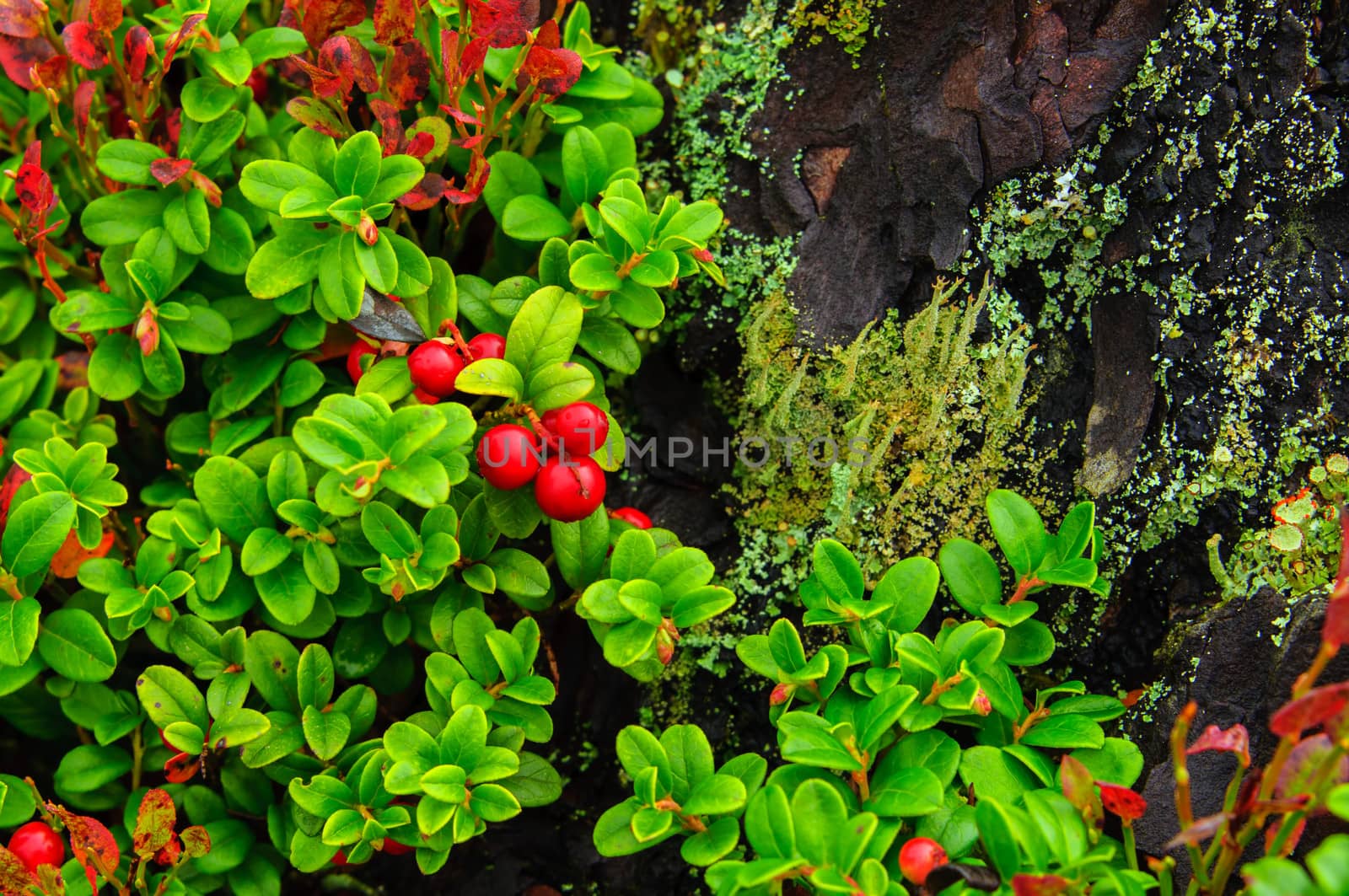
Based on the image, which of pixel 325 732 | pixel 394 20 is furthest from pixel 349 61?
pixel 325 732

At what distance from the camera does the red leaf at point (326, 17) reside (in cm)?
192

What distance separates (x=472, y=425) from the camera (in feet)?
5.01

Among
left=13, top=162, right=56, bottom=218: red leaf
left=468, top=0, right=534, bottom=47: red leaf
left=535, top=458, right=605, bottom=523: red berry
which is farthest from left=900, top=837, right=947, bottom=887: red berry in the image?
left=13, top=162, right=56, bottom=218: red leaf

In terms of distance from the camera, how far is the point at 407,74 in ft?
6.24

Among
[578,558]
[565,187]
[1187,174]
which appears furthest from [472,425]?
[1187,174]

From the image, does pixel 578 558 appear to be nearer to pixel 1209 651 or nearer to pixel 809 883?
pixel 809 883

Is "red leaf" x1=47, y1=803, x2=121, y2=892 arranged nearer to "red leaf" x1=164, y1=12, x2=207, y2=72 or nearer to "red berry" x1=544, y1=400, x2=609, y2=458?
"red berry" x1=544, y1=400, x2=609, y2=458

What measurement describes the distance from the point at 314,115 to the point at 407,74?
0.64ft

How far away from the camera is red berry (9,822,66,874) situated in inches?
66.4

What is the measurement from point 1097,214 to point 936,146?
1.12 ft

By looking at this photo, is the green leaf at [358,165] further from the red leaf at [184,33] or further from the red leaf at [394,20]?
the red leaf at [184,33]

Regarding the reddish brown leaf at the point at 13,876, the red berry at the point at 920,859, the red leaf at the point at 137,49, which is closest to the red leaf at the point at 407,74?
the red leaf at the point at 137,49

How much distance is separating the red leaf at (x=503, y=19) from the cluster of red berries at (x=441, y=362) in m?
0.57

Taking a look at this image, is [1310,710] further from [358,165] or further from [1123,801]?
[358,165]
